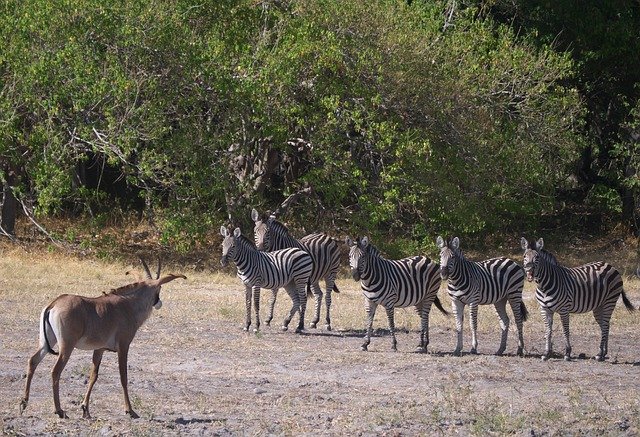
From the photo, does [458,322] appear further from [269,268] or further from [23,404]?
[23,404]

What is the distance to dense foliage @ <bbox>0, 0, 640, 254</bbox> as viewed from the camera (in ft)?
62.6

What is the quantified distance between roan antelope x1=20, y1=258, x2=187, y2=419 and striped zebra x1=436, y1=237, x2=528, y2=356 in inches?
200

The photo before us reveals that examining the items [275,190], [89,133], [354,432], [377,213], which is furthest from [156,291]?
[275,190]

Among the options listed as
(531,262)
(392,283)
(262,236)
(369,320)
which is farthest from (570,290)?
(262,236)

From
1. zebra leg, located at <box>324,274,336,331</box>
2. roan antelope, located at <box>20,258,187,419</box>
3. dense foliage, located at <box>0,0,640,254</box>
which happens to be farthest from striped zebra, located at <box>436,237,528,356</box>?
dense foliage, located at <box>0,0,640,254</box>

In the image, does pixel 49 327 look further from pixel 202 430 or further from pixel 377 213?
pixel 377 213

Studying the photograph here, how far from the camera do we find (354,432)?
874 centimetres

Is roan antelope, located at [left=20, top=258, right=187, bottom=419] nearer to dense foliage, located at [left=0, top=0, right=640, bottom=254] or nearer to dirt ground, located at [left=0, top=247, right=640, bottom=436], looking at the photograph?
dirt ground, located at [left=0, top=247, right=640, bottom=436]

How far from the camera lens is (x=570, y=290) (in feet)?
43.9

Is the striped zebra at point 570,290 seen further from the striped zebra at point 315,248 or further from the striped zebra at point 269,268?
the striped zebra at point 315,248

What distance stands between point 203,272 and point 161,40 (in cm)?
446

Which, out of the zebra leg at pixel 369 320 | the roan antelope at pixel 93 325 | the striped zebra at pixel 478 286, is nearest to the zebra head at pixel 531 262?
the striped zebra at pixel 478 286

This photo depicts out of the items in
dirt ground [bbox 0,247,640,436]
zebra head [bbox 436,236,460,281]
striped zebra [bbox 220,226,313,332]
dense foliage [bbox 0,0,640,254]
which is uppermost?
dense foliage [bbox 0,0,640,254]

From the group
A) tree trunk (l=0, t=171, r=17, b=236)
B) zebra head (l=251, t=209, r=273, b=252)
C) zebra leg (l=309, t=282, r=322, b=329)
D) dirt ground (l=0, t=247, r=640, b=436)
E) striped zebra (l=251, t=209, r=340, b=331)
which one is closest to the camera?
dirt ground (l=0, t=247, r=640, b=436)
